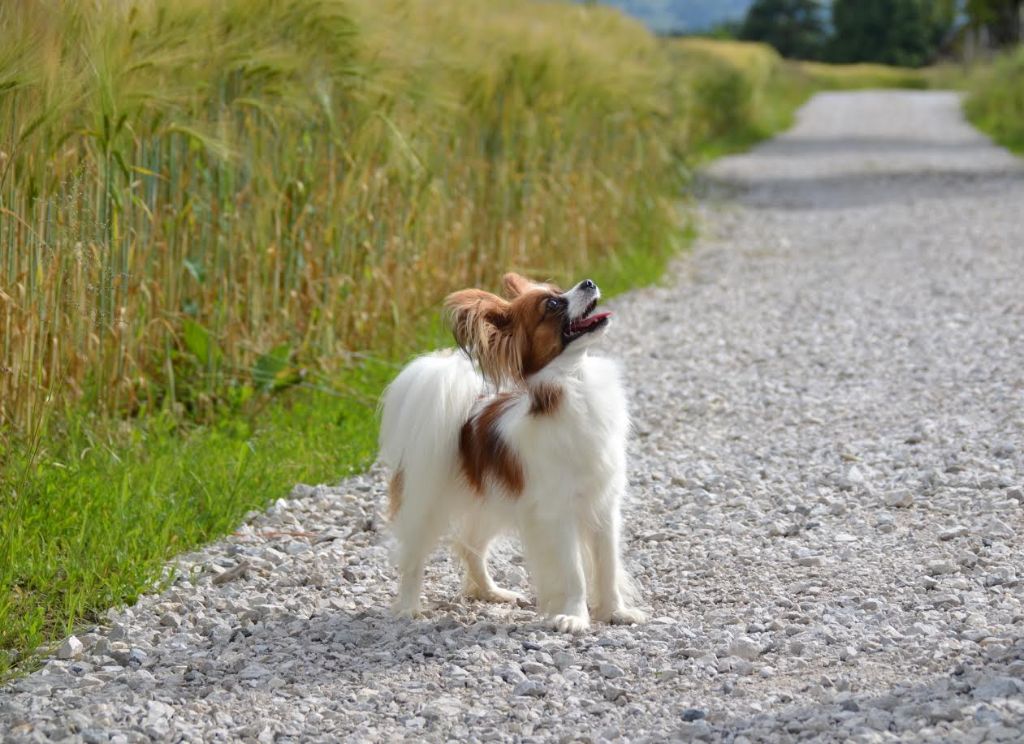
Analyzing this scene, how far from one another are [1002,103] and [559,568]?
3056 centimetres

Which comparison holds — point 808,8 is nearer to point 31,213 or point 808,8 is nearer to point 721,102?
point 721,102

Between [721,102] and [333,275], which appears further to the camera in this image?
[721,102]

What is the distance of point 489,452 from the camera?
14.5 ft

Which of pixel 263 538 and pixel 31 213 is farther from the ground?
pixel 31 213

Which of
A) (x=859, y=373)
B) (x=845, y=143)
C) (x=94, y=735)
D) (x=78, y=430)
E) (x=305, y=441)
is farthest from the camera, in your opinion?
(x=845, y=143)

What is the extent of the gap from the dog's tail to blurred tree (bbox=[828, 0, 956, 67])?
6942 centimetres

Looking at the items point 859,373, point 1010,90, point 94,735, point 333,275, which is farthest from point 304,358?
point 1010,90

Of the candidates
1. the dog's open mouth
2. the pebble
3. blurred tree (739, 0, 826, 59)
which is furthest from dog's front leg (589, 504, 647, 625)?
blurred tree (739, 0, 826, 59)

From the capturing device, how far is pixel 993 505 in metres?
5.43

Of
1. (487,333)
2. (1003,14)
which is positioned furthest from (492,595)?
(1003,14)

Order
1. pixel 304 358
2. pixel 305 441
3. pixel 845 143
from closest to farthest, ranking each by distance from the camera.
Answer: pixel 305 441 → pixel 304 358 → pixel 845 143

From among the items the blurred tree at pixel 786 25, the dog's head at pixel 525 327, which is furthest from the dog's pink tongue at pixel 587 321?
the blurred tree at pixel 786 25

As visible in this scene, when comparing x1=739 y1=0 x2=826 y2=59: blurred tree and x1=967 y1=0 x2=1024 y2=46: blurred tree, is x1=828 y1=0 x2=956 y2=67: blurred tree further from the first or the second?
x1=967 y1=0 x2=1024 y2=46: blurred tree

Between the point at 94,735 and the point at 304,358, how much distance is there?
4.03 metres
